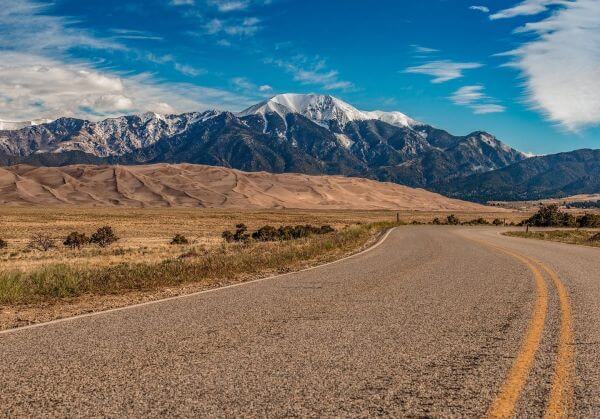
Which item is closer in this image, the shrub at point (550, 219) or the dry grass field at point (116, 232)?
the dry grass field at point (116, 232)

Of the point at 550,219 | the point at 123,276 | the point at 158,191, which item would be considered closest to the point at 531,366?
the point at 123,276

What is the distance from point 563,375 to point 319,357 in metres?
2.46

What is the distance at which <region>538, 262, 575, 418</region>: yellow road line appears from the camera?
14.5ft

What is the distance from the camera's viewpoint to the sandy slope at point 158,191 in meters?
153

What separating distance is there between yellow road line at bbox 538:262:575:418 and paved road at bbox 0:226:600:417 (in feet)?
0.06

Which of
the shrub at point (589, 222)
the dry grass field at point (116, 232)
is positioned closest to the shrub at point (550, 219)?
the shrub at point (589, 222)

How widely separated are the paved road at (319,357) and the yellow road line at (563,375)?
2 centimetres

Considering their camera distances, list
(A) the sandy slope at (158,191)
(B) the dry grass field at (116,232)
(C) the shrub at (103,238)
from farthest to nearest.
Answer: (A) the sandy slope at (158,191) < (C) the shrub at (103,238) < (B) the dry grass field at (116,232)

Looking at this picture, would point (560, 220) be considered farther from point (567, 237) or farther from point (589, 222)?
point (567, 237)

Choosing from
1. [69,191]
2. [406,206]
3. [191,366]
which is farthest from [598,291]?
[406,206]

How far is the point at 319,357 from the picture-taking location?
19.6 ft

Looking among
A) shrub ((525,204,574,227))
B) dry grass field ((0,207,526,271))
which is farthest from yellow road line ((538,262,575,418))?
shrub ((525,204,574,227))

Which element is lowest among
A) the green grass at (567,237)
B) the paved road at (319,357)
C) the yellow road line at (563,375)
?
the paved road at (319,357)

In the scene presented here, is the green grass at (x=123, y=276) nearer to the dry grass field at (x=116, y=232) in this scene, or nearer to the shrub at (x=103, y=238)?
the dry grass field at (x=116, y=232)
